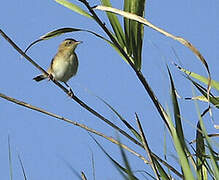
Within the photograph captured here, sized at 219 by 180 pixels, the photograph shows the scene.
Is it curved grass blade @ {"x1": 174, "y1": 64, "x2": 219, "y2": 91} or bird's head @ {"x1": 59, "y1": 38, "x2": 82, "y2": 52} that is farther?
bird's head @ {"x1": 59, "y1": 38, "x2": 82, "y2": 52}

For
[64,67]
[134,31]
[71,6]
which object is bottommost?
[134,31]

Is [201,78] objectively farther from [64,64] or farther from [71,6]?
[64,64]

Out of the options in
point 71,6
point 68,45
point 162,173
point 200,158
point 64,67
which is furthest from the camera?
point 68,45

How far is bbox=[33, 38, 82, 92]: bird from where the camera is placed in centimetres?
703

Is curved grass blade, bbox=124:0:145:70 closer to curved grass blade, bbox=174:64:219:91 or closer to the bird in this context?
curved grass blade, bbox=174:64:219:91

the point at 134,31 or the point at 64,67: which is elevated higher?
the point at 64,67

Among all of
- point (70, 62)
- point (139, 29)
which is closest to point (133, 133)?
point (139, 29)

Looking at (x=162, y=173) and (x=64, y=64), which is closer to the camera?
(x=162, y=173)

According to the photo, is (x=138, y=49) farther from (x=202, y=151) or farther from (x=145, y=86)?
(x=202, y=151)

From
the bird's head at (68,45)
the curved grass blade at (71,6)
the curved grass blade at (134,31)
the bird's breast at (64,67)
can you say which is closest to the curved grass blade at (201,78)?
the curved grass blade at (134,31)

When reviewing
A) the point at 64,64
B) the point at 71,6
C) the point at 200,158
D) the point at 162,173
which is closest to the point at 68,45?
the point at 64,64

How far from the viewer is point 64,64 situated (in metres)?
7.13

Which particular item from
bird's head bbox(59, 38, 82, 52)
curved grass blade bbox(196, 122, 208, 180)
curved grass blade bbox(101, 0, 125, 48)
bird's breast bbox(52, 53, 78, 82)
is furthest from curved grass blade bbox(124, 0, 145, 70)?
bird's head bbox(59, 38, 82, 52)

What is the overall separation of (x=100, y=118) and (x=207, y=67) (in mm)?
397
